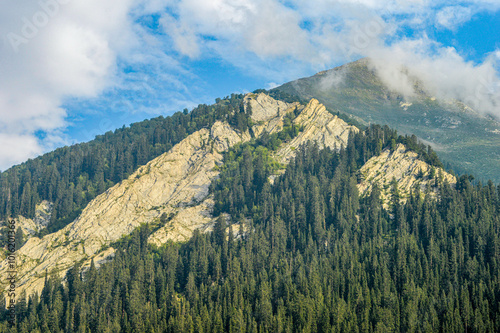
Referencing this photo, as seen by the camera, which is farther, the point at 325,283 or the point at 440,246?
the point at 440,246

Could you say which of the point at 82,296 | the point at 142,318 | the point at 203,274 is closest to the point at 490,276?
the point at 203,274

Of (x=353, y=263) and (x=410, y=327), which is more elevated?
(x=353, y=263)

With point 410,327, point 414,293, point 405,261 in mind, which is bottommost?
point 410,327

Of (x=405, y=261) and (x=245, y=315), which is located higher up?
(x=405, y=261)

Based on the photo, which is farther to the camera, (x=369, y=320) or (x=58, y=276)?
(x=58, y=276)

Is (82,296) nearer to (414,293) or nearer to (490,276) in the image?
(414,293)

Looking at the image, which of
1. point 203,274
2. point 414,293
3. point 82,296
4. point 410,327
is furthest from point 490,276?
point 82,296

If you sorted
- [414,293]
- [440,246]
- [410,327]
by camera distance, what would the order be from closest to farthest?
[410,327] → [414,293] → [440,246]

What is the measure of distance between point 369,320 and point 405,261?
111ft

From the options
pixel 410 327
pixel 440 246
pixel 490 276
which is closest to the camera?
pixel 410 327

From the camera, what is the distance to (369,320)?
148625mm

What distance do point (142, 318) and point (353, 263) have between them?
76951 mm

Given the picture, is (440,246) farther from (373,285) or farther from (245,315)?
(245,315)

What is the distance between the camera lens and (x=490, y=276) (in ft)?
554
